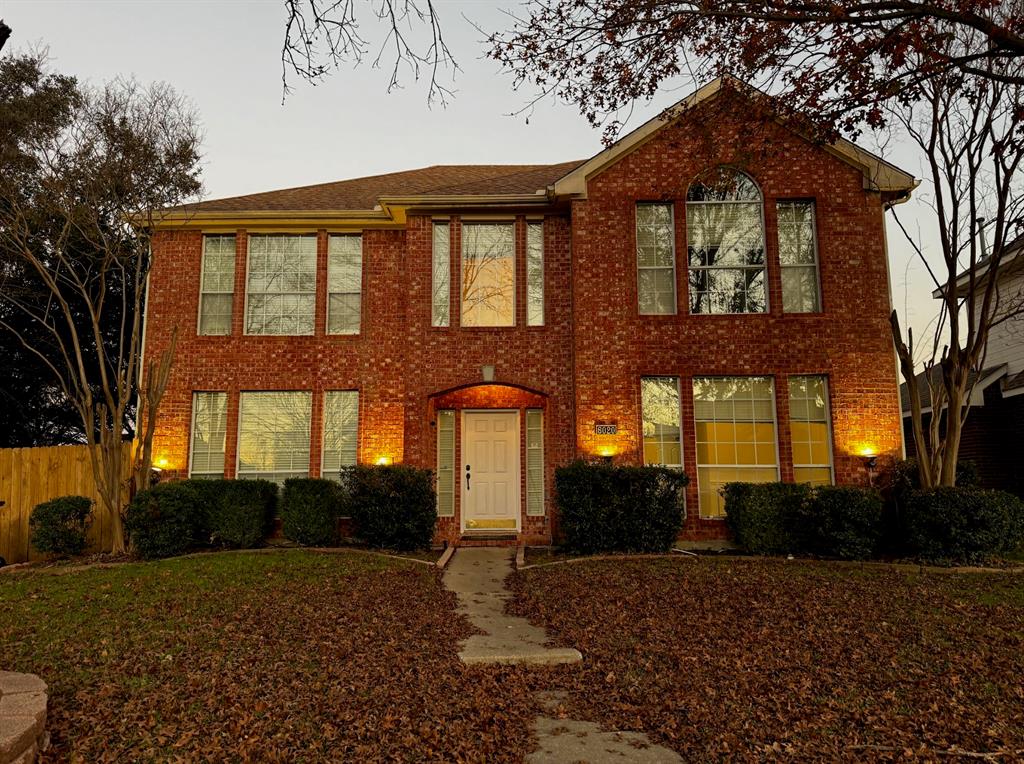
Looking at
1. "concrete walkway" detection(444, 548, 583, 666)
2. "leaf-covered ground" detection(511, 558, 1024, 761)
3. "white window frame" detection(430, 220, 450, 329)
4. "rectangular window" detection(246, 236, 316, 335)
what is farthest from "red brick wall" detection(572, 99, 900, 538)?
"rectangular window" detection(246, 236, 316, 335)

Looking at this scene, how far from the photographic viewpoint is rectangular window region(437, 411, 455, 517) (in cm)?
1179

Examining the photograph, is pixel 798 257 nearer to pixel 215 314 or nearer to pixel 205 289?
→ pixel 215 314

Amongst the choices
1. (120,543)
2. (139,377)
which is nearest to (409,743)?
(120,543)

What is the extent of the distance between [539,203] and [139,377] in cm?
743

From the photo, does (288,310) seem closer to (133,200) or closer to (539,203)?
(133,200)

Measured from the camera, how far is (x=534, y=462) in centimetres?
1191

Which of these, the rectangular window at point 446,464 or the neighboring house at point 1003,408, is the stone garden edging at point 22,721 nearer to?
the rectangular window at point 446,464

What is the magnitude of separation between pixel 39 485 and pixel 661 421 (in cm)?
1002

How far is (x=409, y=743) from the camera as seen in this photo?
3.69 metres

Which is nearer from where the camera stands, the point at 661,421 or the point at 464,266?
the point at 661,421

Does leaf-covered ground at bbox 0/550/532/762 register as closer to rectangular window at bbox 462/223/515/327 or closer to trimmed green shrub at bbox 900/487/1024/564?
rectangular window at bbox 462/223/515/327

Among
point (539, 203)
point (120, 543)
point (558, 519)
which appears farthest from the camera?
point (539, 203)

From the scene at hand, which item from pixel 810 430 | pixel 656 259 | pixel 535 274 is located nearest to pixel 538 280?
pixel 535 274

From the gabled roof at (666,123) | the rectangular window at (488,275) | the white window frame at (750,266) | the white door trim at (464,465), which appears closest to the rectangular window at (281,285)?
the rectangular window at (488,275)
